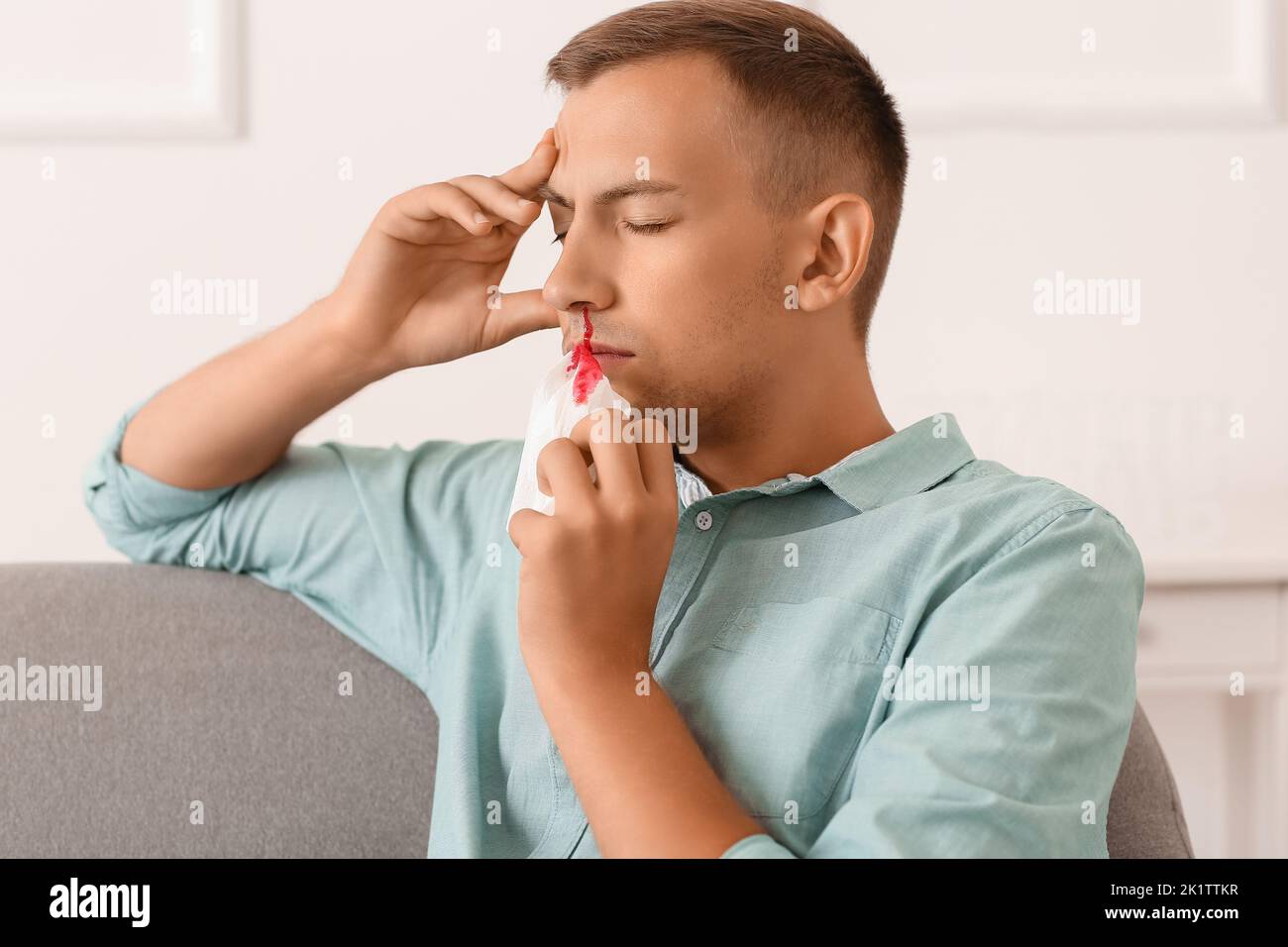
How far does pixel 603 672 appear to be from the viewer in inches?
33.7

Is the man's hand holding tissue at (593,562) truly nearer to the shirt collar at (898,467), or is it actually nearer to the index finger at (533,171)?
the shirt collar at (898,467)

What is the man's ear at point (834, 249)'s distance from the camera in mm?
1073

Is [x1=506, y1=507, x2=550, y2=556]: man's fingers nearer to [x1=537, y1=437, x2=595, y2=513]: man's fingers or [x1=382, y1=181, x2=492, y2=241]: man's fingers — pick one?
[x1=537, y1=437, x2=595, y2=513]: man's fingers

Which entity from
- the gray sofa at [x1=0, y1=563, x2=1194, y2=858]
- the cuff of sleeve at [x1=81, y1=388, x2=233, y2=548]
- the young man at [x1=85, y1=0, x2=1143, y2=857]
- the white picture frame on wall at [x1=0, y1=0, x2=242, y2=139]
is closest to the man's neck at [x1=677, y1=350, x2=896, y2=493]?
the young man at [x1=85, y1=0, x2=1143, y2=857]

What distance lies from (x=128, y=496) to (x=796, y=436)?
0.67 m

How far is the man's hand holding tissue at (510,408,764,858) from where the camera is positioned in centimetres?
79

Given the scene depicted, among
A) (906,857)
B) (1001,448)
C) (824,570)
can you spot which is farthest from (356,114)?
(906,857)

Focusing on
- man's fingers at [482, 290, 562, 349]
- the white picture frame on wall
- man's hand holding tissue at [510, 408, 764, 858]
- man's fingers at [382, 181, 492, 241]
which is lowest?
man's hand holding tissue at [510, 408, 764, 858]

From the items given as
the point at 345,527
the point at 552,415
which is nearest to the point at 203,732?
the point at 345,527

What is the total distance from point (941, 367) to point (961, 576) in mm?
1246

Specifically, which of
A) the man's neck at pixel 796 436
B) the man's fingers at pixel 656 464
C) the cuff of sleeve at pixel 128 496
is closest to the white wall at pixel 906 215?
the cuff of sleeve at pixel 128 496

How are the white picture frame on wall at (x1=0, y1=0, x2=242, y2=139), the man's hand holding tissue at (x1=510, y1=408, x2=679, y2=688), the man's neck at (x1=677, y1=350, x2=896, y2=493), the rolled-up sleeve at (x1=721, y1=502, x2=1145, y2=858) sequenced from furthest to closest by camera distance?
the white picture frame on wall at (x1=0, y1=0, x2=242, y2=139)
the man's neck at (x1=677, y1=350, x2=896, y2=493)
the man's hand holding tissue at (x1=510, y1=408, x2=679, y2=688)
the rolled-up sleeve at (x1=721, y1=502, x2=1145, y2=858)

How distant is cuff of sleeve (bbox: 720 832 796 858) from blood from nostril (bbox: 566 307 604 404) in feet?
1.22

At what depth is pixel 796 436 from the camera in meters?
1.10
